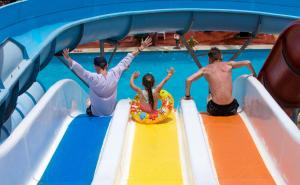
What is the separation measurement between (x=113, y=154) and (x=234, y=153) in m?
1.01

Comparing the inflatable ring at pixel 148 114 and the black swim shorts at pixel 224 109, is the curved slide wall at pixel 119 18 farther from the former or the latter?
the black swim shorts at pixel 224 109

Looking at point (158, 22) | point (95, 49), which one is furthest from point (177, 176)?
point (95, 49)

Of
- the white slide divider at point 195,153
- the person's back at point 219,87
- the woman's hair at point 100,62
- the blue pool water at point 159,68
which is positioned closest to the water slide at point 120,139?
the white slide divider at point 195,153

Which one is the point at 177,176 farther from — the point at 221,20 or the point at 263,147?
the point at 221,20

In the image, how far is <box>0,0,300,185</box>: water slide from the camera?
2863mm

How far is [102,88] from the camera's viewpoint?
4484 mm

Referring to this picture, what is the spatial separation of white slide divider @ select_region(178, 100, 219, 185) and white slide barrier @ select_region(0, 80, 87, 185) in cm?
113

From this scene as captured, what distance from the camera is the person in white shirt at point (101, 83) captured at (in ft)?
14.3

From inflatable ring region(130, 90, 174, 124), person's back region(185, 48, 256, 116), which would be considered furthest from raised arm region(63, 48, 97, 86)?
person's back region(185, 48, 256, 116)

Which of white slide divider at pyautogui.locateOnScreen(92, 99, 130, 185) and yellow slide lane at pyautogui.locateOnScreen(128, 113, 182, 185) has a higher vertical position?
white slide divider at pyautogui.locateOnScreen(92, 99, 130, 185)

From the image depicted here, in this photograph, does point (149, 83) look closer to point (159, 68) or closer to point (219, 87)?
point (219, 87)

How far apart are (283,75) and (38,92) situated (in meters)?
2.95

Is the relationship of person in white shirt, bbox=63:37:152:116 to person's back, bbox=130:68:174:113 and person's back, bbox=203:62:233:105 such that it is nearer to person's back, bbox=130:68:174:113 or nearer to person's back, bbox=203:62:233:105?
person's back, bbox=130:68:174:113

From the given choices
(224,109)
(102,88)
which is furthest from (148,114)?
(224,109)
